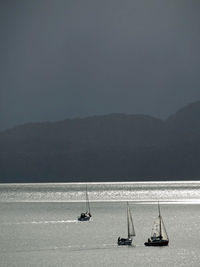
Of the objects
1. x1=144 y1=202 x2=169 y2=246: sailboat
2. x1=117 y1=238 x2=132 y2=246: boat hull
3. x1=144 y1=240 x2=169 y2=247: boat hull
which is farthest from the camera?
x1=117 y1=238 x2=132 y2=246: boat hull

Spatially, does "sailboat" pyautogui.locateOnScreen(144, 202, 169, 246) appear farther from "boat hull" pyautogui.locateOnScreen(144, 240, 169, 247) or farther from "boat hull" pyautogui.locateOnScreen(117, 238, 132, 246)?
"boat hull" pyautogui.locateOnScreen(117, 238, 132, 246)

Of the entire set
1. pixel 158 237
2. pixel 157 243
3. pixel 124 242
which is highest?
pixel 158 237

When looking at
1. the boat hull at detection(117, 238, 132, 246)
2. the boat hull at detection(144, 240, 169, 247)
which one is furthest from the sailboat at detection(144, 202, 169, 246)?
the boat hull at detection(117, 238, 132, 246)

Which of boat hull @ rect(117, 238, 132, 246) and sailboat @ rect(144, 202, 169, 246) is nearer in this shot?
sailboat @ rect(144, 202, 169, 246)

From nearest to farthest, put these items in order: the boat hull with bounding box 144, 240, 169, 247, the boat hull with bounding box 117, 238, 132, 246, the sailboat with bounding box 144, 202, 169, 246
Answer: the boat hull with bounding box 144, 240, 169, 247
the sailboat with bounding box 144, 202, 169, 246
the boat hull with bounding box 117, 238, 132, 246

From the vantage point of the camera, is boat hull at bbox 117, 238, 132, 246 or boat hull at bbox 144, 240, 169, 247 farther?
boat hull at bbox 117, 238, 132, 246

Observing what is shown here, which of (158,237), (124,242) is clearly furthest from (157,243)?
(124,242)

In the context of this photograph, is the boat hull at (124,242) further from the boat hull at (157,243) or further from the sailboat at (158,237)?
the boat hull at (157,243)

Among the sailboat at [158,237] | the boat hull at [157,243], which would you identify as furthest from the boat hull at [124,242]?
the boat hull at [157,243]

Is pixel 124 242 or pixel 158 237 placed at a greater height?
pixel 158 237

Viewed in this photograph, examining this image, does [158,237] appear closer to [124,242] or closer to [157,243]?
[157,243]

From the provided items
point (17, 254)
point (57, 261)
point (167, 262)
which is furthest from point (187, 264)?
point (17, 254)

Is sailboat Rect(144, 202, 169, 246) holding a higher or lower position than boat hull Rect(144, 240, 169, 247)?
higher

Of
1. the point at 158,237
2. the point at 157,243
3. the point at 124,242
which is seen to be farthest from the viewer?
the point at 124,242
